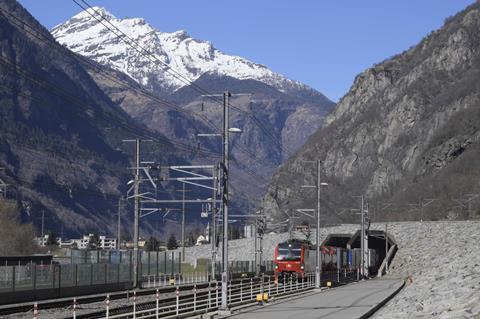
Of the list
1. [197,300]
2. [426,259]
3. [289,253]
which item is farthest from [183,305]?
[426,259]

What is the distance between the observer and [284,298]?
5956 cm

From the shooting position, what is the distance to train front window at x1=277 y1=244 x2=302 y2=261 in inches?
3312

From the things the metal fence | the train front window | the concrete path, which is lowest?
the concrete path

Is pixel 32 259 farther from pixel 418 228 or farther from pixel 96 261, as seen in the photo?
pixel 418 228

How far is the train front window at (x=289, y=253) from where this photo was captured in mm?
84125

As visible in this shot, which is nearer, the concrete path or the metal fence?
the concrete path

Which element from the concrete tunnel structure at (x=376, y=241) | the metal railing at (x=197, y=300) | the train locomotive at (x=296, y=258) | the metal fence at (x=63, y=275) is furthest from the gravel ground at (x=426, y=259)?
the train locomotive at (x=296, y=258)

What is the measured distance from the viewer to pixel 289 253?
278ft

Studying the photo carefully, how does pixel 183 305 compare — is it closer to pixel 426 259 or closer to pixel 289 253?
pixel 289 253

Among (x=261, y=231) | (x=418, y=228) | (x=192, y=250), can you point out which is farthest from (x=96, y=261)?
(x=192, y=250)

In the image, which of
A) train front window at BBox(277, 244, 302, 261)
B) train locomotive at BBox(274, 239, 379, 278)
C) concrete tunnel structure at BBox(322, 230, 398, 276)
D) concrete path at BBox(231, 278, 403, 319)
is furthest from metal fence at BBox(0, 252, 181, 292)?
concrete tunnel structure at BBox(322, 230, 398, 276)

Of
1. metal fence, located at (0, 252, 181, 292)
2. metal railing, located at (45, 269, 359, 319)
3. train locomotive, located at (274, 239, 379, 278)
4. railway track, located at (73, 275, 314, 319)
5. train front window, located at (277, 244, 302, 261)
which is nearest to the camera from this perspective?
railway track, located at (73, 275, 314, 319)

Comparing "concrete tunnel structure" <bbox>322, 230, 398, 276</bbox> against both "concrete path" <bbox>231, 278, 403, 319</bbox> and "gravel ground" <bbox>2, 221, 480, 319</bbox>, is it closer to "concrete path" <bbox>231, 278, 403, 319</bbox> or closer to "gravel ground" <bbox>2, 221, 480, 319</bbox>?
"gravel ground" <bbox>2, 221, 480, 319</bbox>

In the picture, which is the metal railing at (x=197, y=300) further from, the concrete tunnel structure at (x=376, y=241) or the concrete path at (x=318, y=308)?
the concrete tunnel structure at (x=376, y=241)
